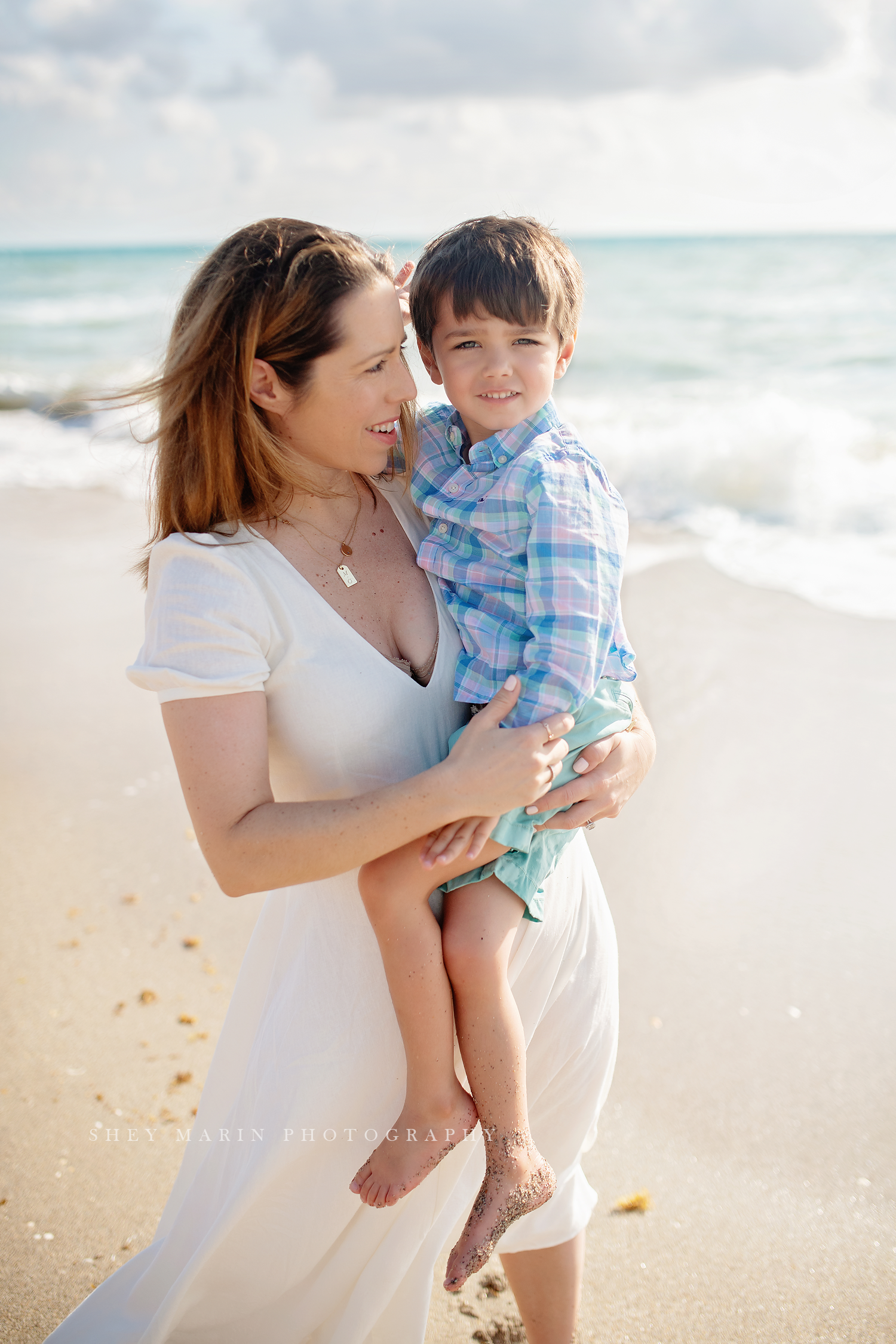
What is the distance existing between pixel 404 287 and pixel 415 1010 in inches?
55.4

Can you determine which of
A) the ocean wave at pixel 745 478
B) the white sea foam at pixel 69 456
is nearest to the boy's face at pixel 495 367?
the ocean wave at pixel 745 478

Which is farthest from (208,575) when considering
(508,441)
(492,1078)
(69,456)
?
(69,456)

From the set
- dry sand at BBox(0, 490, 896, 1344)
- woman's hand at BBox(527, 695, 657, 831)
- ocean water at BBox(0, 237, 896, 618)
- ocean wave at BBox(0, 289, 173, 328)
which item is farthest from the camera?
ocean wave at BBox(0, 289, 173, 328)

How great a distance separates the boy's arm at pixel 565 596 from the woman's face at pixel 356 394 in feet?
0.99

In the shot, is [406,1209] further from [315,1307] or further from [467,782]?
[467,782]

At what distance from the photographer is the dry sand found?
2.33 meters

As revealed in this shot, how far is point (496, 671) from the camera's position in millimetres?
1803

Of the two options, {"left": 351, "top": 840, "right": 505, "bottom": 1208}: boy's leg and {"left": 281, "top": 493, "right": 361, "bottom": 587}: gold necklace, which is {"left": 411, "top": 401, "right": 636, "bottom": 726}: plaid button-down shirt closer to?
{"left": 281, "top": 493, "right": 361, "bottom": 587}: gold necklace

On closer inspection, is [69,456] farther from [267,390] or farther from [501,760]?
[501,760]

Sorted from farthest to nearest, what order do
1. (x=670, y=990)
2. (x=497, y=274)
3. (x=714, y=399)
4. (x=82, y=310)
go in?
(x=82, y=310) < (x=714, y=399) < (x=670, y=990) < (x=497, y=274)

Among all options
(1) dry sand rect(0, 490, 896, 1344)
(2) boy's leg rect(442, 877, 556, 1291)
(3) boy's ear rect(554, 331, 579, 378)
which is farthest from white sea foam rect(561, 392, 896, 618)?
(2) boy's leg rect(442, 877, 556, 1291)

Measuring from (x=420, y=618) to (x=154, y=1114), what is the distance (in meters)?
1.75

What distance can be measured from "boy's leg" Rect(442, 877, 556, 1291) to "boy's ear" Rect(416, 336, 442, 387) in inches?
44.3

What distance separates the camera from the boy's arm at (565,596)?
1728 mm
